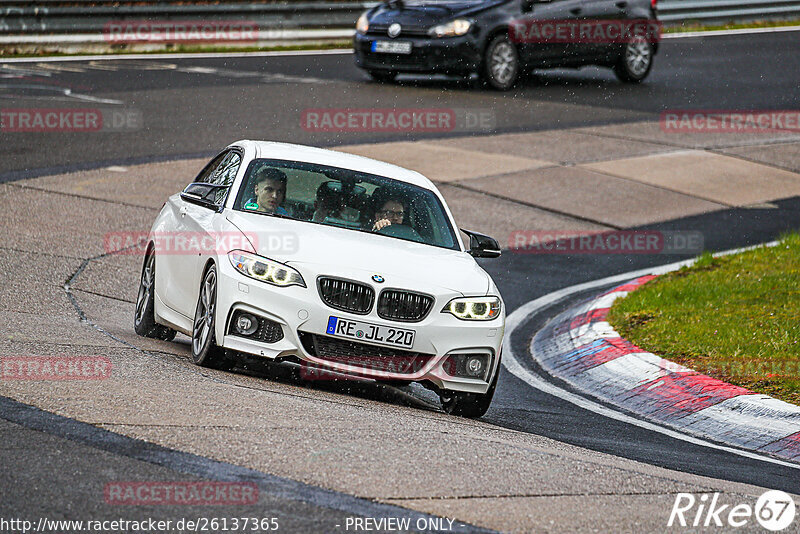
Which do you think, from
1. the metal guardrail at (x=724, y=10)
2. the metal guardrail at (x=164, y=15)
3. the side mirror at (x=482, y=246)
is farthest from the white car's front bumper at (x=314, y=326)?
the metal guardrail at (x=724, y=10)

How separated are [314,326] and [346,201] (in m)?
1.42

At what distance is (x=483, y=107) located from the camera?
822 inches

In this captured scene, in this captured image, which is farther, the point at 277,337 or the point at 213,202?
the point at 213,202

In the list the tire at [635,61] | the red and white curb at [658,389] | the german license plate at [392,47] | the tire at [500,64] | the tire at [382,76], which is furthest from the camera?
the tire at [635,61]

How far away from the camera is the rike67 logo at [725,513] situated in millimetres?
5387

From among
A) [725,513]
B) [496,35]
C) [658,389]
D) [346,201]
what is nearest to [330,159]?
[346,201]

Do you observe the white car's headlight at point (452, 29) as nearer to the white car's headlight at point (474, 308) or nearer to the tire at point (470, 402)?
the white car's headlight at point (474, 308)

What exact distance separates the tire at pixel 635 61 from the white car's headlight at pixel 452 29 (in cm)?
380

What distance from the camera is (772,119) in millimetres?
22016

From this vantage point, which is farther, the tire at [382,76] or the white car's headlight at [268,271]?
the tire at [382,76]

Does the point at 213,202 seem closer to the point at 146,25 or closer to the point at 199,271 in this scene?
the point at 199,271

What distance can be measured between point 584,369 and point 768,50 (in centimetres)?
2127

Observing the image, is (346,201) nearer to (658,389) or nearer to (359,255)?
(359,255)

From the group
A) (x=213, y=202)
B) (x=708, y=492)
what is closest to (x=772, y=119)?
(x=213, y=202)
